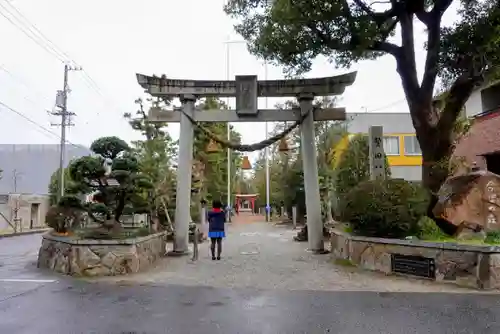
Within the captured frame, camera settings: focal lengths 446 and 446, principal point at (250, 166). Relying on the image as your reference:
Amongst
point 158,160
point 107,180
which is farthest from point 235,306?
point 158,160

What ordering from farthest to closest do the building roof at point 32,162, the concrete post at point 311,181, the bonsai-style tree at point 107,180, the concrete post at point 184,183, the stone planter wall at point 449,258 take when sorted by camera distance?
the building roof at point 32,162
the concrete post at point 311,181
the concrete post at point 184,183
the bonsai-style tree at point 107,180
the stone planter wall at point 449,258

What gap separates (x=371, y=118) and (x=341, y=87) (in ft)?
66.4

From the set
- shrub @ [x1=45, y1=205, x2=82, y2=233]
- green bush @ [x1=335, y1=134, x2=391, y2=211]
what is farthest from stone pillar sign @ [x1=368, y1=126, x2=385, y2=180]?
green bush @ [x1=335, y1=134, x2=391, y2=211]

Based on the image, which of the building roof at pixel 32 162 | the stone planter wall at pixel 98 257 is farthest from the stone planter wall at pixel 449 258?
the building roof at pixel 32 162

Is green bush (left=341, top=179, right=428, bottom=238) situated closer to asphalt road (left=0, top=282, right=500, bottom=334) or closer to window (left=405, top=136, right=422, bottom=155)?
asphalt road (left=0, top=282, right=500, bottom=334)

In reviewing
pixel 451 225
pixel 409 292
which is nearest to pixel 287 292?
pixel 409 292

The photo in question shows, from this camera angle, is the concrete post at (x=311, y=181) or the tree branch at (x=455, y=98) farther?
the concrete post at (x=311, y=181)

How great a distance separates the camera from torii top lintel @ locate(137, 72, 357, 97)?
14125 mm

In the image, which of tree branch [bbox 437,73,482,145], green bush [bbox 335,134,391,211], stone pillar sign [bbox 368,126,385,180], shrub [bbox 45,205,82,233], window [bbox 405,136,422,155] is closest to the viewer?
tree branch [bbox 437,73,482,145]

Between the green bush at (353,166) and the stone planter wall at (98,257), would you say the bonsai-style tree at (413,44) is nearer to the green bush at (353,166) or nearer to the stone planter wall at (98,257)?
the stone planter wall at (98,257)

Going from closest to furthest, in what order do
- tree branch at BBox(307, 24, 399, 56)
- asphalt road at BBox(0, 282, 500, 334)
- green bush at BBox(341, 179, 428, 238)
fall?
asphalt road at BBox(0, 282, 500, 334), green bush at BBox(341, 179, 428, 238), tree branch at BBox(307, 24, 399, 56)

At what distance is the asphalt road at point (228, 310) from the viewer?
5.44 m

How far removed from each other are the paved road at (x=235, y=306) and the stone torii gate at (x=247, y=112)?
4.16 metres

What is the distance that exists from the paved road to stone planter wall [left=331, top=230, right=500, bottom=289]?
1.62 ft
